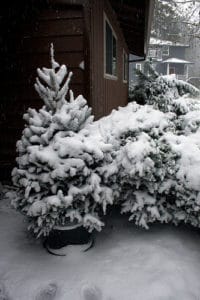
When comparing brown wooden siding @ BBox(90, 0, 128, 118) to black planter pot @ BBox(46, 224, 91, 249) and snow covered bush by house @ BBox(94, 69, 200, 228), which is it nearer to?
snow covered bush by house @ BBox(94, 69, 200, 228)

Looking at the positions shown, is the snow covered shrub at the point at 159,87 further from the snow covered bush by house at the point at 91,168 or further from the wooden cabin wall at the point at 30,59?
the snow covered bush by house at the point at 91,168

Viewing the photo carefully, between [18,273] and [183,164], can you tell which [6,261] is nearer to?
[18,273]

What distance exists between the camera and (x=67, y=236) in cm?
329

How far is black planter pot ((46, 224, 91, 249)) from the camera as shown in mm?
3250

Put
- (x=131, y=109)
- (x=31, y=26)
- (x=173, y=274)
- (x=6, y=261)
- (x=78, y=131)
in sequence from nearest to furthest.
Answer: (x=173, y=274) → (x=6, y=261) → (x=78, y=131) → (x=131, y=109) → (x=31, y=26)

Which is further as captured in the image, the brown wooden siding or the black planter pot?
the brown wooden siding

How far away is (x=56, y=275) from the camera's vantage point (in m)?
3.02

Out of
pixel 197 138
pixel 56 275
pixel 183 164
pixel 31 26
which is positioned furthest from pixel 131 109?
pixel 56 275

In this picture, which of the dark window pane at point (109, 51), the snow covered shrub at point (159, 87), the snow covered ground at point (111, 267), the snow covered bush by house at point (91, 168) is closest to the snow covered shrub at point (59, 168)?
the snow covered bush by house at point (91, 168)

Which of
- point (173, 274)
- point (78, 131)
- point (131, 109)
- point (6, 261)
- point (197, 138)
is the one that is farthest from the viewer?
point (131, 109)

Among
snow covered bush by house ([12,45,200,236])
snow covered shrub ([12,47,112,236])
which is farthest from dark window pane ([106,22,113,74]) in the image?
snow covered shrub ([12,47,112,236])

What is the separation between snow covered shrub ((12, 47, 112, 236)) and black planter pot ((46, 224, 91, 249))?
97mm

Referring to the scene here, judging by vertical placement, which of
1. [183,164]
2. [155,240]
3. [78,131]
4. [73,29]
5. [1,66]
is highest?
[73,29]

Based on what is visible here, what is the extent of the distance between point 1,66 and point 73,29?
4.62ft
